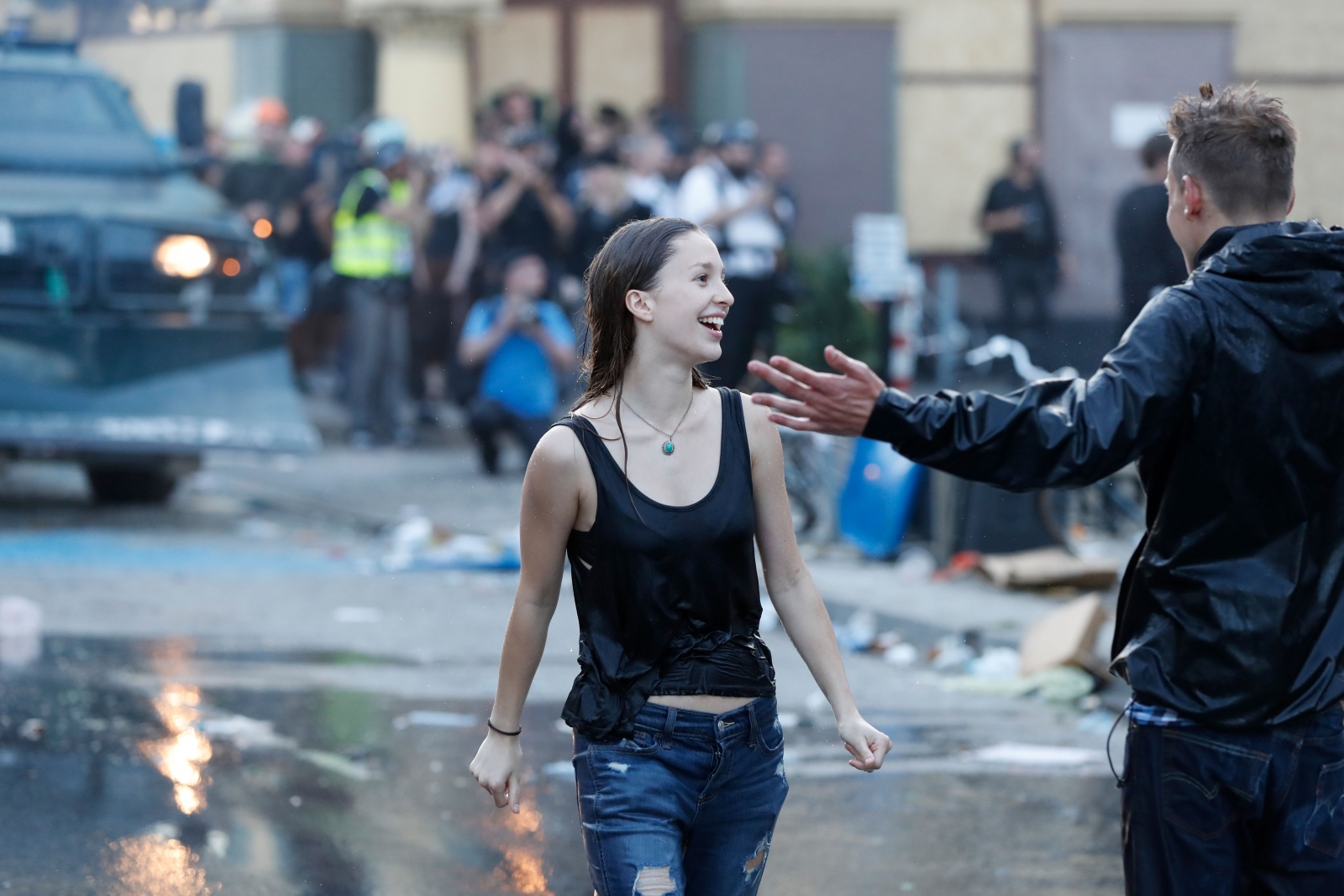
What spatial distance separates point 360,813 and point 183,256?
5.61m

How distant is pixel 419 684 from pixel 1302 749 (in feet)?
15.3

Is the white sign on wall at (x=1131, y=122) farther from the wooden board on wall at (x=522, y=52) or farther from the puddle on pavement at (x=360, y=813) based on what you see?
the puddle on pavement at (x=360, y=813)

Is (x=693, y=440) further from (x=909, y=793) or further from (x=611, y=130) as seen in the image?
(x=611, y=130)

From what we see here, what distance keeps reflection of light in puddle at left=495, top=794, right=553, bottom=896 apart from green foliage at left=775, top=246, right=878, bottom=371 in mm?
10452

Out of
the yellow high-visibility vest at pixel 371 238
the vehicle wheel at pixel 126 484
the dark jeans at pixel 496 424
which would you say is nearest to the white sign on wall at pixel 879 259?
the dark jeans at pixel 496 424

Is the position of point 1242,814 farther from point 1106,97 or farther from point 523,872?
point 1106,97

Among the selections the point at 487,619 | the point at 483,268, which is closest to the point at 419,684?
the point at 487,619

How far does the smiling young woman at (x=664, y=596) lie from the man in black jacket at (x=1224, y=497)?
0.24 m

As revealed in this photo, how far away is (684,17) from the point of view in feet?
65.6

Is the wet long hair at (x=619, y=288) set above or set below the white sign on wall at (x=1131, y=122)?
below

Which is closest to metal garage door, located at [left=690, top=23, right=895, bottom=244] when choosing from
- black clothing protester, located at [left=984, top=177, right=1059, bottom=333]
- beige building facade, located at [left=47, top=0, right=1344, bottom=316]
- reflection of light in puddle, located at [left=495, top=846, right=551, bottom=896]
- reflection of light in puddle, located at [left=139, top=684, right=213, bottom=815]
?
beige building facade, located at [left=47, top=0, right=1344, bottom=316]

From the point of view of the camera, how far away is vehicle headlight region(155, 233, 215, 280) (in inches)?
407

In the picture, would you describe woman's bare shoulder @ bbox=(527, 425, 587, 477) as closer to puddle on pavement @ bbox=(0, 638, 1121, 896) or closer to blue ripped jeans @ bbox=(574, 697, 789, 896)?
blue ripped jeans @ bbox=(574, 697, 789, 896)

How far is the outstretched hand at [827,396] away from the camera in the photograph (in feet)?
10.0
